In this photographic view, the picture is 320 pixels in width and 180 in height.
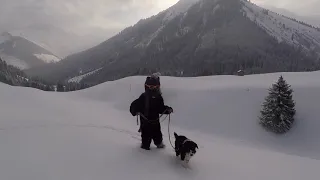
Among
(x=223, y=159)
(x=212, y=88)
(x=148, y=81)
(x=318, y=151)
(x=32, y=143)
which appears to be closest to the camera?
(x=32, y=143)

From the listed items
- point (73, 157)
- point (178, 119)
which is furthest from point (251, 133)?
point (73, 157)

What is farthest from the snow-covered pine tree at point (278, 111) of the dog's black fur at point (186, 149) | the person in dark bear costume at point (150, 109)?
the dog's black fur at point (186, 149)

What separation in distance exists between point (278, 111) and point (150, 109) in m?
20.9

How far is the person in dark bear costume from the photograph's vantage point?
8.59m

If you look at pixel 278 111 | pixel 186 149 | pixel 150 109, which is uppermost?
pixel 150 109

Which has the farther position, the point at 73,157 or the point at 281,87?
the point at 281,87

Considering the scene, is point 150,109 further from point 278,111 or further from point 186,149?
point 278,111

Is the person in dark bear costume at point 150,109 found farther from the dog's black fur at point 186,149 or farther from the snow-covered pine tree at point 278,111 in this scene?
the snow-covered pine tree at point 278,111

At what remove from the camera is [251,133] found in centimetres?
2728

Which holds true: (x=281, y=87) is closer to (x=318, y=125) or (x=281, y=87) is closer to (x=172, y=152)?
(x=318, y=125)

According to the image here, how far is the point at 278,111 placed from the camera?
26.5 metres

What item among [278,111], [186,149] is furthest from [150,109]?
[278,111]

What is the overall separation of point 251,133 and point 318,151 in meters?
5.63

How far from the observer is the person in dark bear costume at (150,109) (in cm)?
859
